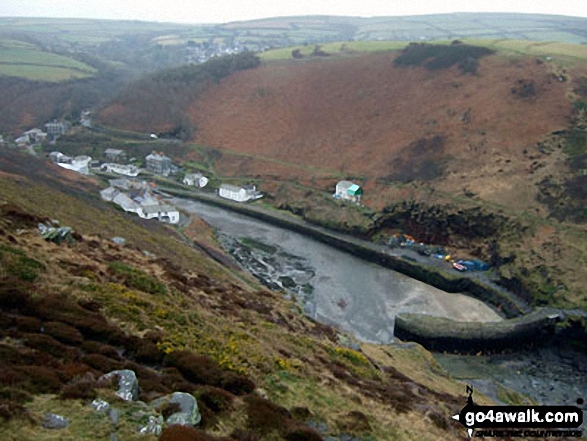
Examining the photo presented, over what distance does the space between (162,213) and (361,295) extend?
81.3ft

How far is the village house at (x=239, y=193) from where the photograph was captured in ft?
242

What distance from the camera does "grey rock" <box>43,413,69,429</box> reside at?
406 inches

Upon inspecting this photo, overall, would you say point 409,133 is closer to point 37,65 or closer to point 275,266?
point 275,266

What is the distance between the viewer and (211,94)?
105688 millimetres

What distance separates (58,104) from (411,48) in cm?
7583

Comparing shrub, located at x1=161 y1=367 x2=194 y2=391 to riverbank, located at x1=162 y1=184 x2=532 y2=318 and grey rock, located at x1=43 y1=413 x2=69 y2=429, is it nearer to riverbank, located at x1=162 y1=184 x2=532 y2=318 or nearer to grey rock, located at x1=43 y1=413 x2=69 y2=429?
grey rock, located at x1=43 y1=413 x2=69 y2=429

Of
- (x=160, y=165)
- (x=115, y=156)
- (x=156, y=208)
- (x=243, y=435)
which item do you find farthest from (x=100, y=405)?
(x=115, y=156)

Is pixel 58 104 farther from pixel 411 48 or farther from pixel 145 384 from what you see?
pixel 145 384

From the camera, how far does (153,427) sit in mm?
10844

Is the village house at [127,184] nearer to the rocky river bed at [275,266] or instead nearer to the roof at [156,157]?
the roof at [156,157]

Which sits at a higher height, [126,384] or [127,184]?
[126,384]

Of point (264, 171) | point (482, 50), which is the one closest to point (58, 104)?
point (264, 171)

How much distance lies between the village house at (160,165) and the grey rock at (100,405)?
74705mm

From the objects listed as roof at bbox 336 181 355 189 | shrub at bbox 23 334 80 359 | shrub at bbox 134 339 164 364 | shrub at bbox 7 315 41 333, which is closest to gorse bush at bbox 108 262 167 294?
shrub at bbox 134 339 164 364
